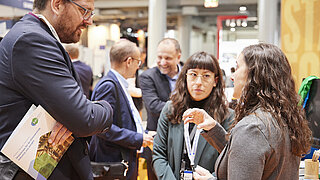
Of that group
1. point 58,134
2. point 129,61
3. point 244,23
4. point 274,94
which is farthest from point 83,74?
point 244,23

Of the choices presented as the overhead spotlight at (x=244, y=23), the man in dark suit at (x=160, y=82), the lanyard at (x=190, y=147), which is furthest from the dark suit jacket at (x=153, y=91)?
the overhead spotlight at (x=244, y=23)

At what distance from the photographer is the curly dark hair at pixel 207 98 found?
245cm

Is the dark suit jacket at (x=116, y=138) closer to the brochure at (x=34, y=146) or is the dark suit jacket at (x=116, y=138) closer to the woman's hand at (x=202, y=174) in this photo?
the woman's hand at (x=202, y=174)

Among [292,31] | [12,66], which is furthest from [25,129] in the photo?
[292,31]

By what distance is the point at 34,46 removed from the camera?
4.38 feet

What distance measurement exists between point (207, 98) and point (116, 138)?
754 mm

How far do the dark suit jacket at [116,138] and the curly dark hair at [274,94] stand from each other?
4.33 ft

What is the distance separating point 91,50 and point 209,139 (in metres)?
10.9

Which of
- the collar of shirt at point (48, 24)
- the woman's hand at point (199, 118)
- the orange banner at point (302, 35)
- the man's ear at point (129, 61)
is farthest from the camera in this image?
the orange banner at point (302, 35)

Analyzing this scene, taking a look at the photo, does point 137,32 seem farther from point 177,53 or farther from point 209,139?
point 209,139

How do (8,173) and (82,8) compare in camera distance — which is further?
(82,8)

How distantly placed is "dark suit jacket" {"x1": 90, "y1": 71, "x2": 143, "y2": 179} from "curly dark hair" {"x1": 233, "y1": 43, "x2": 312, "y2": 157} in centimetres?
132

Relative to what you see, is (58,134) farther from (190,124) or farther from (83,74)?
(83,74)

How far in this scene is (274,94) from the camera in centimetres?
150
